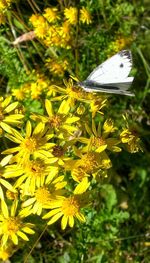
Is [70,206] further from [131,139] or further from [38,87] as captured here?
[38,87]

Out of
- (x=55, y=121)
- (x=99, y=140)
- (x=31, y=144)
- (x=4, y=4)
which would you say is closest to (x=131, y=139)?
(x=99, y=140)

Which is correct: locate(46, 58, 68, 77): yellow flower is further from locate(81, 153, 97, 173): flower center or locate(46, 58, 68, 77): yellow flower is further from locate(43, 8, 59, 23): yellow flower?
locate(81, 153, 97, 173): flower center

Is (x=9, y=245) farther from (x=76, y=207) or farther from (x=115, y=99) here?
(x=115, y=99)

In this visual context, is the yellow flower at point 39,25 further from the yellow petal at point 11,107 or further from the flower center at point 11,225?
the flower center at point 11,225

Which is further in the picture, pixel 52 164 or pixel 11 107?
pixel 11 107

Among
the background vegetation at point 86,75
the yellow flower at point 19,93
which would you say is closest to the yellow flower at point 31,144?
the background vegetation at point 86,75

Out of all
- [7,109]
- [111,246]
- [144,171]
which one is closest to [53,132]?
[7,109]
